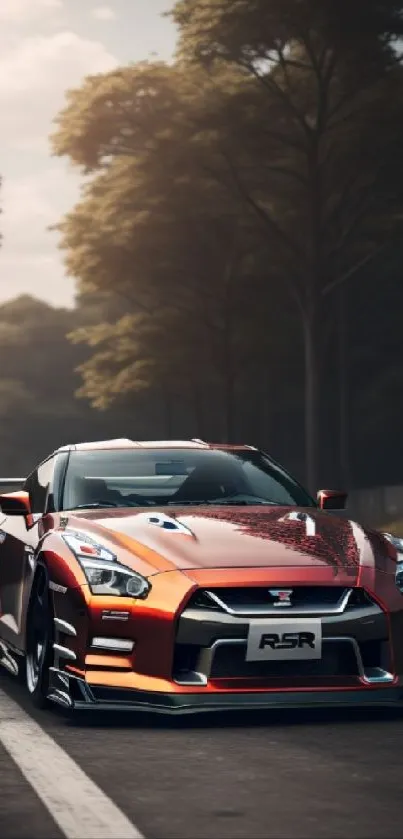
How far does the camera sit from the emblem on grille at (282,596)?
8.16 meters

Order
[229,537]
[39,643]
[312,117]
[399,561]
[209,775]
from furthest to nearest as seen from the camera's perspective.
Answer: [312,117]
[39,643]
[399,561]
[229,537]
[209,775]

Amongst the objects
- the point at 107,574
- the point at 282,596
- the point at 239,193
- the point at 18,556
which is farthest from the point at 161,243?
the point at 282,596

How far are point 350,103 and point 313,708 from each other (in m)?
27.6

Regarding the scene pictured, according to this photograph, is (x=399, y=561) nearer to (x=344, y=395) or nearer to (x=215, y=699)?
(x=215, y=699)

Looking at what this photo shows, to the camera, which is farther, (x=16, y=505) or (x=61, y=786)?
(x=16, y=505)

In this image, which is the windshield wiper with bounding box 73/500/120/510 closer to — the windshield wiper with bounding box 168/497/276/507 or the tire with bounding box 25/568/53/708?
the windshield wiper with bounding box 168/497/276/507

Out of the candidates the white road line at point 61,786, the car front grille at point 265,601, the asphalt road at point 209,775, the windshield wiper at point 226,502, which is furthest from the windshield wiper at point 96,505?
the car front grille at point 265,601

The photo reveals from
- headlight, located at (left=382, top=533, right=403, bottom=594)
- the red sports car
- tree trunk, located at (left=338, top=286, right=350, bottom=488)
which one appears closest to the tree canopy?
tree trunk, located at (left=338, top=286, right=350, bottom=488)

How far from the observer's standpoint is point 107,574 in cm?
838

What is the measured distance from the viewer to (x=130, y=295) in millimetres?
48156

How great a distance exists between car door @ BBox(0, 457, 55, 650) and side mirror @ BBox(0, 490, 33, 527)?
0.05 m

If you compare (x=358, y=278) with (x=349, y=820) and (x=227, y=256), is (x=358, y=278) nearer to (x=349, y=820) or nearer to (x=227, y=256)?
(x=227, y=256)

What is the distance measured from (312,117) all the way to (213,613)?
2956 centimetres

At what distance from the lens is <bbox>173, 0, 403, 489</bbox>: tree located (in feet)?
108
